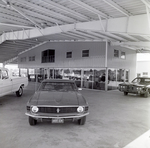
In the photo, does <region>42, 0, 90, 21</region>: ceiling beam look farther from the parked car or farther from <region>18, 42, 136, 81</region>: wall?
<region>18, 42, 136, 81</region>: wall

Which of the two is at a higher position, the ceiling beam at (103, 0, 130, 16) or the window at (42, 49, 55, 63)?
the ceiling beam at (103, 0, 130, 16)

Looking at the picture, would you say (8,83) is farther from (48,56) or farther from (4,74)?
(48,56)

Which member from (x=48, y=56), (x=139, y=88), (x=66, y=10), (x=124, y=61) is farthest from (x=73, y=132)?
(x=48, y=56)

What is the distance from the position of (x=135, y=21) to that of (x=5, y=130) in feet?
26.3

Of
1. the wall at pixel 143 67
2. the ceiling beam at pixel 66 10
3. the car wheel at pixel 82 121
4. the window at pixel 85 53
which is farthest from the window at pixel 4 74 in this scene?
the wall at pixel 143 67

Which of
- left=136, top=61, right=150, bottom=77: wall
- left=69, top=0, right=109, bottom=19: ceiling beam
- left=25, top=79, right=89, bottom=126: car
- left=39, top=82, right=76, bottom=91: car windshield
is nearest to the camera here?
left=25, top=79, right=89, bottom=126: car

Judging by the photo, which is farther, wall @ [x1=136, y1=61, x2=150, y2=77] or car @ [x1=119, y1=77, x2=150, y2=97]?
wall @ [x1=136, y1=61, x2=150, y2=77]

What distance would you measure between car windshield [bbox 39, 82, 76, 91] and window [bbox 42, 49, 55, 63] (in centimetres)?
1421

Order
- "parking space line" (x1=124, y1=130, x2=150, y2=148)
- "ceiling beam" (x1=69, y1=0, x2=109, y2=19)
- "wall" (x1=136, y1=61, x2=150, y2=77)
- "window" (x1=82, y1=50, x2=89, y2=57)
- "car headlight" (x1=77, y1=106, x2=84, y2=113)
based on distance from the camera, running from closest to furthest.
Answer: "parking space line" (x1=124, y1=130, x2=150, y2=148) → "car headlight" (x1=77, y1=106, x2=84, y2=113) → "ceiling beam" (x1=69, y1=0, x2=109, y2=19) → "window" (x1=82, y1=50, x2=89, y2=57) → "wall" (x1=136, y1=61, x2=150, y2=77)

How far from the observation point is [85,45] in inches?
648

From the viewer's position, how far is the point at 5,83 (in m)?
8.46

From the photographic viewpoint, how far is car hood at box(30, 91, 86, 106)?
4.77 metres

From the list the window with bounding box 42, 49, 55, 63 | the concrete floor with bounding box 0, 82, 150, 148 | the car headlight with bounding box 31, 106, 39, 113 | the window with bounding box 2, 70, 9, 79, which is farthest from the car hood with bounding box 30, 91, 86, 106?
the window with bounding box 42, 49, 55, 63

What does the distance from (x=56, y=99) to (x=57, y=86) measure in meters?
1.19
